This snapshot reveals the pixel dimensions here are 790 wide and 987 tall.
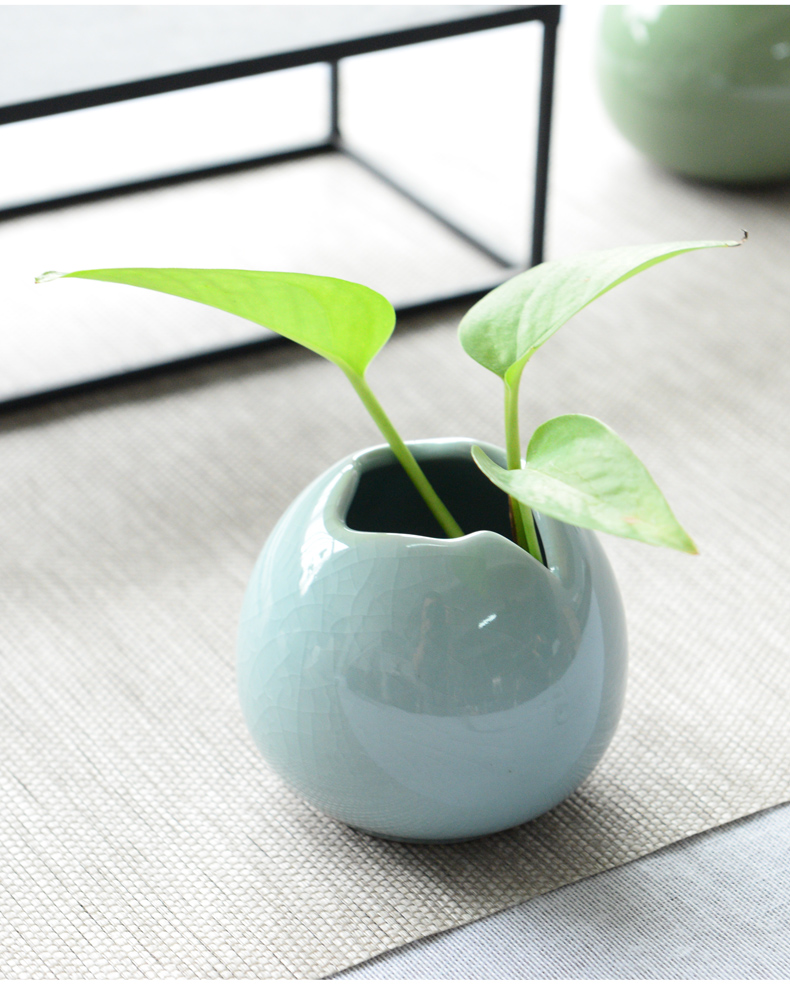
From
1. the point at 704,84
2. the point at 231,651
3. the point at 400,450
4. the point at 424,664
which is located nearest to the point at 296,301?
the point at 400,450

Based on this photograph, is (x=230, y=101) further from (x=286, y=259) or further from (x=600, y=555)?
(x=600, y=555)

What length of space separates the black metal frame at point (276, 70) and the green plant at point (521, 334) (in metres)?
0.69

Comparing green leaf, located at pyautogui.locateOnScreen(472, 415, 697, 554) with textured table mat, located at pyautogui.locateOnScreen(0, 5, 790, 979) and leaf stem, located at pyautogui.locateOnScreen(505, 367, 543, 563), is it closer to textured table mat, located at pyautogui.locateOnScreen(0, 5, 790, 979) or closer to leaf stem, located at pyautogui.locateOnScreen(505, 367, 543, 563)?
leaf stem, located at pyautogui.locateOnScreen(505, 367, 543, 563)

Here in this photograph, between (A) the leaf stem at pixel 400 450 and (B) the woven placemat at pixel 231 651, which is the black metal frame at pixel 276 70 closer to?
(B) the woven placemat at pixel 231 651

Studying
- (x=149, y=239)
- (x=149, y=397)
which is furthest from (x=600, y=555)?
(x=149, y=239)

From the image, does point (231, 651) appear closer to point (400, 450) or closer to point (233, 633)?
point (233, 633)

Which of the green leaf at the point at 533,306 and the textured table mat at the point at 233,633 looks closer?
the green leaf at the point at 533,306

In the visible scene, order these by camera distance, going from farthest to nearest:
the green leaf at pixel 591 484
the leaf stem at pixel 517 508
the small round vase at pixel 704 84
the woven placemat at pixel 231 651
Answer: the small round vase at pixel 704 84 → the woven placemat at pixel 231 651 → the leaf stem at pixel 517 508 → the green leaf at pixel 591 484

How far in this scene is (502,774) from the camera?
32.3 inches

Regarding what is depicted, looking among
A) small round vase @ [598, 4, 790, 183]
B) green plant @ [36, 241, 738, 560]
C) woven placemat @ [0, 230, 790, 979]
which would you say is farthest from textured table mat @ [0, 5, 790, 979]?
green plant @ [36, 241, 738, 560]

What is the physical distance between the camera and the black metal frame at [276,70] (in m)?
1.30

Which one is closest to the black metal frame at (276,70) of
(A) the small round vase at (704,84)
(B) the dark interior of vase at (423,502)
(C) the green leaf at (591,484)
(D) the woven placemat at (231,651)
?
(D) the woven placemat at (231,651)

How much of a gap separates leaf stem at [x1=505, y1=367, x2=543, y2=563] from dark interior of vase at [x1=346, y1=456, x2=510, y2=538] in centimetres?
6

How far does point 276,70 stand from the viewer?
1.38 meters
